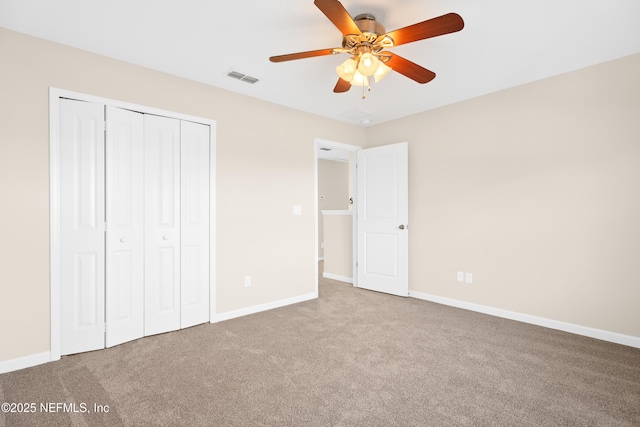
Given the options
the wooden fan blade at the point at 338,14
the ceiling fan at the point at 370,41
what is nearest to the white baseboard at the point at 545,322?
the ceiling fan at the point at 370,41

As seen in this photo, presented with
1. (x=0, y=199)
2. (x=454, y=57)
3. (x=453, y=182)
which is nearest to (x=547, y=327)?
(x=453, y=182)

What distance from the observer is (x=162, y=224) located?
310 centimetres

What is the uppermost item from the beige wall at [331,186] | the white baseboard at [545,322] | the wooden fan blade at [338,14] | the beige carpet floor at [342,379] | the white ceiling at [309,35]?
the white ceiling at [309,35]

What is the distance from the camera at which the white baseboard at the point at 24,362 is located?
7.63ft

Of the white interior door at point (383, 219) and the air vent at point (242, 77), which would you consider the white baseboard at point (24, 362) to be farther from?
the white interior door at point (383, 219)

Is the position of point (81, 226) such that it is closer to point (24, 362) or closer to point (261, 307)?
point (24, 362)

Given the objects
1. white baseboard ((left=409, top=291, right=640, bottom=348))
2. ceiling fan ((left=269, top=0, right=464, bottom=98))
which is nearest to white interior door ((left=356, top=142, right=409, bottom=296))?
white baseboard ((left=409, top=291, right=640, bottom=348))

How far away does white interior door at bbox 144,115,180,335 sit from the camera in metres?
3.01

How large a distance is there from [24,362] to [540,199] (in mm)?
4732

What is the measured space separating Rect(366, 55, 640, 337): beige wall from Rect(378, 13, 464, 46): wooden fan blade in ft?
6.88

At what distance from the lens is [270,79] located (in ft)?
10.7

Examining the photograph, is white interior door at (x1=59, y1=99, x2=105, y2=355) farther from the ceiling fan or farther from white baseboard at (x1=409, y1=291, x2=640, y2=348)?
white baseboard at (x1=409, y1=291, x2=640, y2=348)

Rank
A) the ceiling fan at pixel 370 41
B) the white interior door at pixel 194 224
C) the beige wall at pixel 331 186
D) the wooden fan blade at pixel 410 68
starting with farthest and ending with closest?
the beige wall at pixel 331 186 → the white interior door at pixel 194 224 → the wooden fan blade at pixel 410 68 → the ceiling fan at pixel 370 41

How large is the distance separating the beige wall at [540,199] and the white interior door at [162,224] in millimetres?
3005
